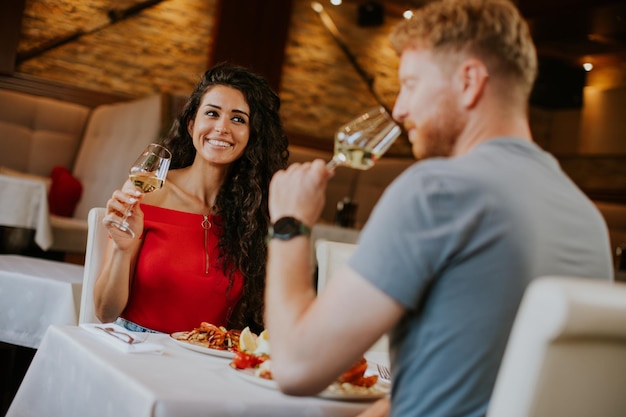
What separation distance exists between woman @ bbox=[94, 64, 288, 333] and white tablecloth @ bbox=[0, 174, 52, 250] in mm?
1983

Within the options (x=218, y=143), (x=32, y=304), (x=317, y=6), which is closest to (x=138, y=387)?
(x=218, y=143)

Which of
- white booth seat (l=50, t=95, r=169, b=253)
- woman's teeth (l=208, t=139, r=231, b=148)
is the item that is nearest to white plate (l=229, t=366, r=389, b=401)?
woman's teeth (l=208, t=139, r=231, b=148)

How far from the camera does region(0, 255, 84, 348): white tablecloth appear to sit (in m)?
2.85

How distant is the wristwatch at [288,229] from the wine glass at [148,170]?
75 centimetres

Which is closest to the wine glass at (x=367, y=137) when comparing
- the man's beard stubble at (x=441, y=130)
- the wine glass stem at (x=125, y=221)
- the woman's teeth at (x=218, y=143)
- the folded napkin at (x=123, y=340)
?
the man's beard stubble at (x=441, y=130)

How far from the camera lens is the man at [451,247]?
114 centimetres

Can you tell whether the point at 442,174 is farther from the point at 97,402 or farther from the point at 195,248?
the point at 195,248

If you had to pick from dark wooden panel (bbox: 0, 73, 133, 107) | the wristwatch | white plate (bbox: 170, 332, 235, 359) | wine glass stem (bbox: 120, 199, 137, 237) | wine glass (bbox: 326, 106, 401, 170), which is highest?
dark wooden panel (bbox: 0, 73, 133, 107)

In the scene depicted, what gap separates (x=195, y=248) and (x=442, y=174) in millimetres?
1415

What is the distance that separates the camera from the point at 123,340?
160 centimetres

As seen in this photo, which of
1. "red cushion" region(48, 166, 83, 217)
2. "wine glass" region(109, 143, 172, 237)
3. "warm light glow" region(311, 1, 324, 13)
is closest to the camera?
"wine glass" region(109, 143, 172, 237)

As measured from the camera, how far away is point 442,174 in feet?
3.76

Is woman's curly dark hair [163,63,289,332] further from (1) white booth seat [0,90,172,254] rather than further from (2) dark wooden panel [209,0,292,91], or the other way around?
(2) dark wooden panel [209,0,292,91]

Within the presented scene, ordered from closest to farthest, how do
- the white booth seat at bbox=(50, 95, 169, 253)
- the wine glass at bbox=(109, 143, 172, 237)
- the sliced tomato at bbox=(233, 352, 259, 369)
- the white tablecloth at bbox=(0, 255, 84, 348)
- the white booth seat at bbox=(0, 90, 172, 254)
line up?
the sliced tomato at bbox=(233, 352, 259, 369)
the wine glass at bbox=(109, 143, 172, 237)
the white tablecloth at bbox=(0, 255, 84, 348)
the white booth seat at bbox=(50, 95, 169, 253)
the white booth seat at bbox=(0, 90, 172, 254)
